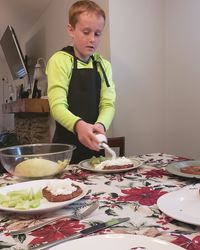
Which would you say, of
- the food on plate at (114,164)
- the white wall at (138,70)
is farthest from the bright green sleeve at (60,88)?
the white wall at (138,70)

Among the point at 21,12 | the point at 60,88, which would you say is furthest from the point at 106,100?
the point at 21,12

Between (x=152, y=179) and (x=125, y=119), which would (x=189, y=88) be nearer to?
(x=125, y=119)

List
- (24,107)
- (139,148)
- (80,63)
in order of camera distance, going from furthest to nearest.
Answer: (24,107), (139,148), (80,63)

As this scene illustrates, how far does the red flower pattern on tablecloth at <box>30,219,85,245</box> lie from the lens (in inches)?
19.8

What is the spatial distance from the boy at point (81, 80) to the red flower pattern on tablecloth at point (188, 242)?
724 millimetres

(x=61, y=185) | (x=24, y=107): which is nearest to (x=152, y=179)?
(x=61, y=185)

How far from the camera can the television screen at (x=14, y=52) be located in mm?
3598

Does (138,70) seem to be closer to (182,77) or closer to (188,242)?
(182,77)

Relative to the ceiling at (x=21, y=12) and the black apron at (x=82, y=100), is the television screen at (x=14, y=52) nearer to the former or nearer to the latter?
the ceiling at (x=21, y=12)

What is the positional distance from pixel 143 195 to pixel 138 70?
1542 millimetres

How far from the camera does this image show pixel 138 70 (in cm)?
215

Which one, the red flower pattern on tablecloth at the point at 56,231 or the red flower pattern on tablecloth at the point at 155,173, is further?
the red flower pattern on tablecloth at the point at 155,173

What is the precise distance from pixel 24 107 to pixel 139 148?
5.48 ft

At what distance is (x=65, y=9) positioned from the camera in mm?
2938
